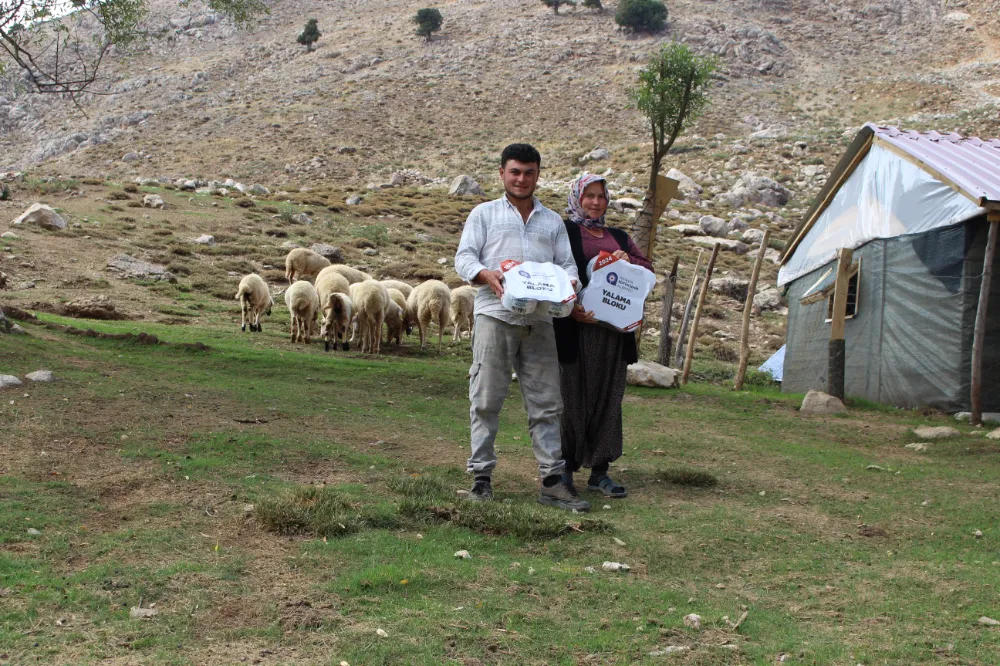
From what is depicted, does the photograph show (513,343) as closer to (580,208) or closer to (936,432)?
(580,208)

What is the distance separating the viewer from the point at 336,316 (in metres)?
14.4

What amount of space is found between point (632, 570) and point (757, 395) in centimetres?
960

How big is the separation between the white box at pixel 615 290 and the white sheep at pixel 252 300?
416 inches

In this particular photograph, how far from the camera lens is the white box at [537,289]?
4898 millimetres

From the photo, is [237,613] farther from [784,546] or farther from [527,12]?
[527,12]

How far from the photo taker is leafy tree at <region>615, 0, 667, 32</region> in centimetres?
6881

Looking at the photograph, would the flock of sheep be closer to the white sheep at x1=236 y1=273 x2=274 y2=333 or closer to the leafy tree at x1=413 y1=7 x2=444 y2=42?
the white sheep at x1=236 y1=273 x2=274 y2=333

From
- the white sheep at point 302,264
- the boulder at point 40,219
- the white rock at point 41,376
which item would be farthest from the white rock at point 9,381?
the boulder at point 40,219

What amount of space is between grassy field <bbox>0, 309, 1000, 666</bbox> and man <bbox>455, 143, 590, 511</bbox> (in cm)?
28

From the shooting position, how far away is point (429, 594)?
3.68 m

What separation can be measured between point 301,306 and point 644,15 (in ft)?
201

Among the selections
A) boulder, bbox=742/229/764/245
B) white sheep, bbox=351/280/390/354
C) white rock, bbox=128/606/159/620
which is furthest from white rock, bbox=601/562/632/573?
boulder, bbox=742/229/764/245

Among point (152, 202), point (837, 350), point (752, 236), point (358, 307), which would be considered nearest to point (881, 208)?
point (837, 350)

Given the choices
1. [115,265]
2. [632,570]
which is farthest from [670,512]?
[115,265]
